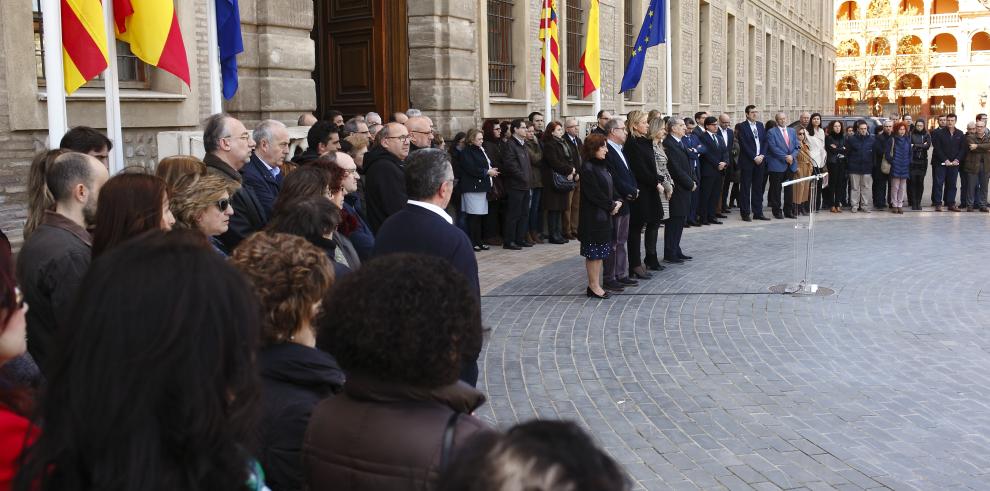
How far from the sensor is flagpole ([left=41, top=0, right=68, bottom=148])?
252 inches

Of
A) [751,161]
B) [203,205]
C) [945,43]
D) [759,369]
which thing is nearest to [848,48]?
[945,43]

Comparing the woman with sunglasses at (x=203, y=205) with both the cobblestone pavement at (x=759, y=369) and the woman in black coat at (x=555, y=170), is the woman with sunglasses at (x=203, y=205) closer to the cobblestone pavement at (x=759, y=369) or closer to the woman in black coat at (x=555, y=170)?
the cobblestone pavement at (x=759, y=369)

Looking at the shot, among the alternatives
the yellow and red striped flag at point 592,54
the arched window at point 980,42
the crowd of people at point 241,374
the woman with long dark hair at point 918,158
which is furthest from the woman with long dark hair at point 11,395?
the arched window at point 980,42

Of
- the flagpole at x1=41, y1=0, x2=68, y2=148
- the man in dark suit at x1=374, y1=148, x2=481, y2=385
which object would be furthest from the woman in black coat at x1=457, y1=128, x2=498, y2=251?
the man in dark suit at x1=374, y1=148, x2=481, y2=385

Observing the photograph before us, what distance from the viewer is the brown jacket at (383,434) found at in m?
1.97

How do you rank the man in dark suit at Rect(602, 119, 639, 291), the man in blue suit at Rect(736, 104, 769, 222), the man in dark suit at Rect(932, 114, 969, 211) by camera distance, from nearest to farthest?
1. the man in dark suit at Rect(602, 119, 639, 291)
2. the man in blue suit at Rect(736, 104, 769, 222)
3. the man in dark suit at Rect(932, 114, 969, 211)

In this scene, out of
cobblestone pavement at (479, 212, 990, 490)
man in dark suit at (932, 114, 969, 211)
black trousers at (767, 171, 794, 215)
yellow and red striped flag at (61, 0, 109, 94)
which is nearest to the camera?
cobblestone pavement at (479, 212, 990, 490)

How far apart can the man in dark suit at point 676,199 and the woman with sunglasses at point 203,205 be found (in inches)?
305

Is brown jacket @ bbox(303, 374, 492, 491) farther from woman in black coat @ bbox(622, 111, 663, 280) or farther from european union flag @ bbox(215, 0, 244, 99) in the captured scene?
woman in black coat @ bbox(622, 111, 663, 280)

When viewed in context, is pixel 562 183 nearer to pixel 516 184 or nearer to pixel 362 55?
pixel 516 184

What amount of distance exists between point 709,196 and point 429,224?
1207cm

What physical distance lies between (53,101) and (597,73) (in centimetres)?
1080

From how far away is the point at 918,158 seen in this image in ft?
57.7

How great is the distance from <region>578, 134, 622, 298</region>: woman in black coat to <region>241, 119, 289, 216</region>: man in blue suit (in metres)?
3.73
